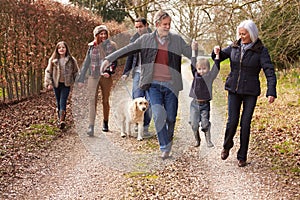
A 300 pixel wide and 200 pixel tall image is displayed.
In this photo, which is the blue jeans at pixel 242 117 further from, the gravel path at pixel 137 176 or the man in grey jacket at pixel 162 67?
the man in grey jacket at pixel 162 67

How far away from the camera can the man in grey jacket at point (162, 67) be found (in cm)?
580

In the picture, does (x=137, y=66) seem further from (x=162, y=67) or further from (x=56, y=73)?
(x=162, y=67)

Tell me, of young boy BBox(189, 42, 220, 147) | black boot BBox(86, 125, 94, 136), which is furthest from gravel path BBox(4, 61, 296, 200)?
young boy BBox(189, 42, 220, 147)

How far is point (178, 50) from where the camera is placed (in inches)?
230

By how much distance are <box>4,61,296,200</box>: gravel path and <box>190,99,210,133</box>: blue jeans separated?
1.36 feet

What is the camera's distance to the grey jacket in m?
5.80

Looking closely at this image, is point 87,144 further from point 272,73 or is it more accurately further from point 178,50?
point 272,73

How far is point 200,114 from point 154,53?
4.58ft

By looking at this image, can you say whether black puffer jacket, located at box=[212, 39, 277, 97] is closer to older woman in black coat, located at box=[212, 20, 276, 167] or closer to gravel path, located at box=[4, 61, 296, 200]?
older woman in black coat, located at box=[212, 20, 276, 167]

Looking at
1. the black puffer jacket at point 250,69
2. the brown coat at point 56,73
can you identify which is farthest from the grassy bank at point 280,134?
the brown coat at point 56,73

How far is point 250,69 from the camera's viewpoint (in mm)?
5473

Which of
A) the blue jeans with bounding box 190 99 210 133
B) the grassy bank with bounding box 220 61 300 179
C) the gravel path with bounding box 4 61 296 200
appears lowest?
the gravel path with bounding box 4 61 296 200

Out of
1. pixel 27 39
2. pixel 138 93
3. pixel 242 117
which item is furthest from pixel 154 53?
pixel 27 39

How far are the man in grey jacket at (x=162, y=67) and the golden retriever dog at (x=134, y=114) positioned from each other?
3.39 ft
